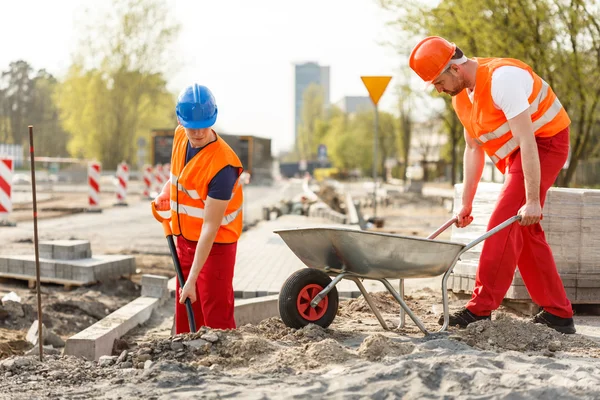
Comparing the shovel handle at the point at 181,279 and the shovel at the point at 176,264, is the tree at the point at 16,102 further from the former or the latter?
the shovel handle at the point at 181,279

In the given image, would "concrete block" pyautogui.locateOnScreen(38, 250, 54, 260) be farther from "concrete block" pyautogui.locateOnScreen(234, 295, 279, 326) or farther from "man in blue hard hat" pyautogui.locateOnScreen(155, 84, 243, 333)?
"man in blue hard hat" pyautogui.locateOnScreen(155, 84, 243, 333)

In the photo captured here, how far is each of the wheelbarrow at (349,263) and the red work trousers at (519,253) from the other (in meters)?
0.25

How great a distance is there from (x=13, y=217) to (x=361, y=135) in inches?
2702

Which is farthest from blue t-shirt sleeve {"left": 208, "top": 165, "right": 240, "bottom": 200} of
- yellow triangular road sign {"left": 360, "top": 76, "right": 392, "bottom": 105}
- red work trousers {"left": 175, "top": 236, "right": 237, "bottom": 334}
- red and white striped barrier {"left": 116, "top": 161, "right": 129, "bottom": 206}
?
red and white striped barrier {"left": 116, "top": 161, "right": 129, "bottom": 206}

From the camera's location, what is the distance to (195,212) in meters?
4.57

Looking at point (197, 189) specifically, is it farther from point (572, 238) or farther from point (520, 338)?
point (572, 238)

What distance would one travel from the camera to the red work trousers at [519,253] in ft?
15.7

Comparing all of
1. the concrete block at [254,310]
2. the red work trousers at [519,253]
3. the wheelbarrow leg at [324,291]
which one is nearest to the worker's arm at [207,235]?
the wheelbarrow leg at [324,291]

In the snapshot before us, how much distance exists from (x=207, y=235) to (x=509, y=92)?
6.24 ft

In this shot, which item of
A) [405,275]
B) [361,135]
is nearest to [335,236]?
[405,275]

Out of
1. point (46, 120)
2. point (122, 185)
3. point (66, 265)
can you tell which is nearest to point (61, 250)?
point (66, 265)

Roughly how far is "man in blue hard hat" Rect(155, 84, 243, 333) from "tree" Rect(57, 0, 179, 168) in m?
47.8

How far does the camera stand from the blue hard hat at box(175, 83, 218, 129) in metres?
4.32

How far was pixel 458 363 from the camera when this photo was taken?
3.74 m
